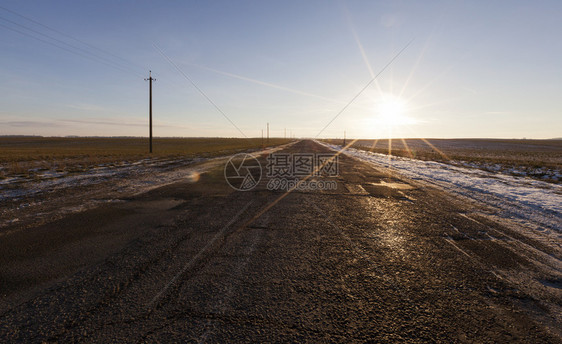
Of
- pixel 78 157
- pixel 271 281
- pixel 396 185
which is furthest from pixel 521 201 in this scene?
pixel 78 157

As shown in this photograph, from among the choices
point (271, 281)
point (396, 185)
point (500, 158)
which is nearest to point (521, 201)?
point (396, 185)

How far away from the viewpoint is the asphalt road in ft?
6.69

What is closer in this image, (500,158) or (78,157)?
(78,157)

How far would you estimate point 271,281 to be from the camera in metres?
2.75

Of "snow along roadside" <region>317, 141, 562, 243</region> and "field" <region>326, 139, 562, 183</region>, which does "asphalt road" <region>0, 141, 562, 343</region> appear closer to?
"snow along roadside" <region>317, 141, 562, 243</region>

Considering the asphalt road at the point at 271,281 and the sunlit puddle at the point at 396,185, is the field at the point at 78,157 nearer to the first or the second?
the asphalt road at the point at 271,281

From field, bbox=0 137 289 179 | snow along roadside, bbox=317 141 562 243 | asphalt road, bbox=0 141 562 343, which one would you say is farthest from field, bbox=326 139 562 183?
field, bbox=0 137 289 179

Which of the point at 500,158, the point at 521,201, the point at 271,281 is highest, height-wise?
the point at 500,158

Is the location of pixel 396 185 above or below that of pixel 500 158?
below

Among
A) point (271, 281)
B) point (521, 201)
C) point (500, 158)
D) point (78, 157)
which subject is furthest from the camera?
point (500, 158)

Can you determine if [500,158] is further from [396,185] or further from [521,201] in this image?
[521,201]

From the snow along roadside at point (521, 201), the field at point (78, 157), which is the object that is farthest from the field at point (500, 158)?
the field at point (78, 157)

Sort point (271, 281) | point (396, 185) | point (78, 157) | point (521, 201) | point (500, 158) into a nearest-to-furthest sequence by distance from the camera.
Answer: point (271, 281) → point (521, 201) → point (396, 185) → point (78, 157) → point (500, 158)

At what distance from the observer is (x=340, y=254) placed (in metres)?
3.46
